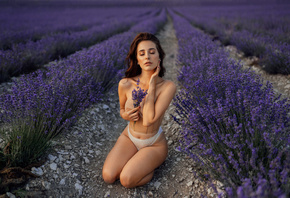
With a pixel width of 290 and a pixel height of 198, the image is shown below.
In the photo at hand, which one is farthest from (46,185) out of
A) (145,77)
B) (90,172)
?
(145,77)

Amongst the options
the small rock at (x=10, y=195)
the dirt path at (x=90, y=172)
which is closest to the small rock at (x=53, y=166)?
the dirt path at (x=90, y=172)

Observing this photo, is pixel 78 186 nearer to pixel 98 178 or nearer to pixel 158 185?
pixel 98 178

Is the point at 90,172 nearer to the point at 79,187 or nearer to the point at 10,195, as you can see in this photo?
the point at 79,187

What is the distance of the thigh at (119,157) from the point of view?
1.75 metres

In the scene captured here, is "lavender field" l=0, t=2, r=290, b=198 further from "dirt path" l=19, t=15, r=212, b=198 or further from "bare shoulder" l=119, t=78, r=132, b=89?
"bare shoulder" l=119, t=78, r=132, b=89

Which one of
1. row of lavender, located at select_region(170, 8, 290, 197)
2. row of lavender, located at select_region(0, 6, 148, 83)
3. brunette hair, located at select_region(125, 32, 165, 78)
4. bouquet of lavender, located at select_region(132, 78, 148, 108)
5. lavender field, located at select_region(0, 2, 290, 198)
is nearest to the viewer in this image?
row of lavender, located at select_region(170, 8, 290, 197)

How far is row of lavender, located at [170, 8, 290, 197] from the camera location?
115 centimetres

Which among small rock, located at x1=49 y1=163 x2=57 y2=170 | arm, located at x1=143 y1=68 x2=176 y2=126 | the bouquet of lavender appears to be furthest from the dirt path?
the bouquet of lavender

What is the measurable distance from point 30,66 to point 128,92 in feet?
10.0

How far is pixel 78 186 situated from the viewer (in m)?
1.81

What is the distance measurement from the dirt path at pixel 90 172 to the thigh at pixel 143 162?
8.0 inches

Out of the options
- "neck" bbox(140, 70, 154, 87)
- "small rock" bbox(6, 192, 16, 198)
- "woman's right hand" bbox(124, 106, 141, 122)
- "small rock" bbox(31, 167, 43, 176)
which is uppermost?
"neck" bbox(140, 70, 154, 87)

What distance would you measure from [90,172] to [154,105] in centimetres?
89

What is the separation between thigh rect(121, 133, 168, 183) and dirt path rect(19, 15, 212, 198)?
Result: 0.67 feet
